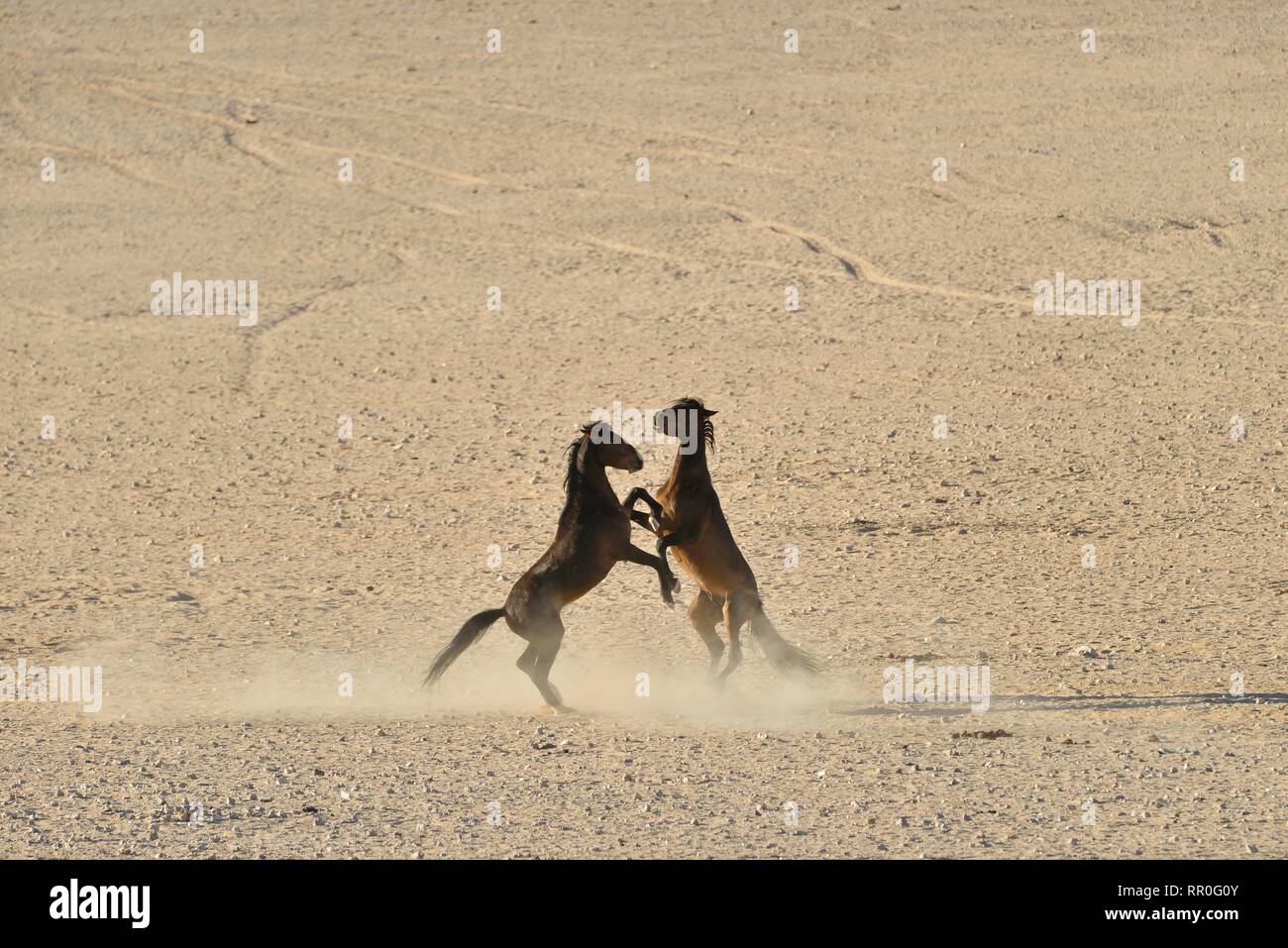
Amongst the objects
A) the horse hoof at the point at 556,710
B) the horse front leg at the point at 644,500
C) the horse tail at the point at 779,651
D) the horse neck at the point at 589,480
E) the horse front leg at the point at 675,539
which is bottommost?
the horse hoof at the point at 556,710

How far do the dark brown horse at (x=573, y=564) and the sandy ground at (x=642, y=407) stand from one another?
342 millimetres

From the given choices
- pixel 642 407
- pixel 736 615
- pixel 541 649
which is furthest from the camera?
pixel 642 407

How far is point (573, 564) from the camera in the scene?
11.2m

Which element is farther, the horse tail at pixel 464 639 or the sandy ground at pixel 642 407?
the horse tail at pixel 464 639

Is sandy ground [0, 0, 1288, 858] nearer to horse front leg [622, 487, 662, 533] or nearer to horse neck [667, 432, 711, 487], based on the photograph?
horse front leg [622, 487, 662, 533]

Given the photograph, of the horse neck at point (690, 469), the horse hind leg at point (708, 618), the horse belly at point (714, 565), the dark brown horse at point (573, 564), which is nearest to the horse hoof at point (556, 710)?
the dark brown horse at point (573, 564)

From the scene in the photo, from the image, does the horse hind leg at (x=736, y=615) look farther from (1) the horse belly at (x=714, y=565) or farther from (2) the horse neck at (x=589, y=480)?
(2) the horse neck at (x=589, y=480)

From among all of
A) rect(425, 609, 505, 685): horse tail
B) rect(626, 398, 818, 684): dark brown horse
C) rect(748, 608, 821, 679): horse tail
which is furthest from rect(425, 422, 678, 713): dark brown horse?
rect(748, 608, 821, 679): horse tail

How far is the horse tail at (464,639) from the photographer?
11.1 m

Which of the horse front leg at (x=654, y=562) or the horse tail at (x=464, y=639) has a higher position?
the horse front leg at (x=654, y=562)

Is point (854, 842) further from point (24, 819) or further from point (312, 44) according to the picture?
point (312, 44)

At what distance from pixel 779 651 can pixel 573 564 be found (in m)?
1.19

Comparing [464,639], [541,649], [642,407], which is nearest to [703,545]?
[541,649]

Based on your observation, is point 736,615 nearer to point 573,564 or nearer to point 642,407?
point 573,564
